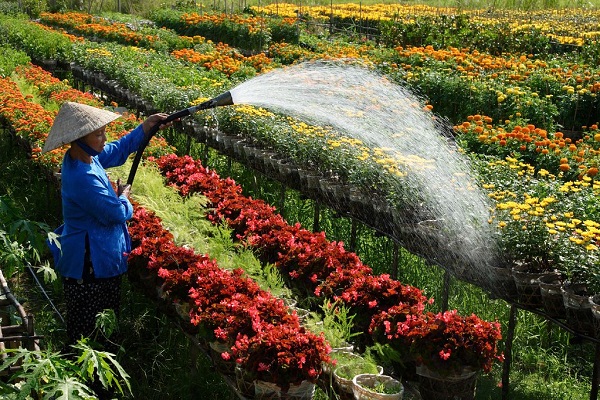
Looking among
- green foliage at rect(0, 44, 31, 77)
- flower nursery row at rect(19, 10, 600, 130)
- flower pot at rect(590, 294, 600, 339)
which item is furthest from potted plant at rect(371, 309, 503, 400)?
green foliage at rect(0, 44, 31, 77)

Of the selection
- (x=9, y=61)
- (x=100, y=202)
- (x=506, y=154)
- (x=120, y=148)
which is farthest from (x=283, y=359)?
(x=9, y=61)

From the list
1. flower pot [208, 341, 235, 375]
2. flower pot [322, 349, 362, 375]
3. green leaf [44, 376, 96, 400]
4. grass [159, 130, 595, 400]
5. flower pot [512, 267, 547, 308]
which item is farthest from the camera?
grass [159, 130, 595, 400]

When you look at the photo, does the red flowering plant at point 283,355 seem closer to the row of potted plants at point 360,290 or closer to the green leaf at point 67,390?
the row of potted plants at point 360,290

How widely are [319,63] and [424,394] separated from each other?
8.10 m

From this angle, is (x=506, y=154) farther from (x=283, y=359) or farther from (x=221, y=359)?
(x=283, y=359)

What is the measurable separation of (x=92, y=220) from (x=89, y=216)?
3 centimetres

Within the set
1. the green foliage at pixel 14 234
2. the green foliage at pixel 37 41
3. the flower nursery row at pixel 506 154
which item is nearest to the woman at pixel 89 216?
the green foliage at pixel 14 234

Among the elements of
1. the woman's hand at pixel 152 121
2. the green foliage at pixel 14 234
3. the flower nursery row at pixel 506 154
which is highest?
the woman's hand at pixel 152 121

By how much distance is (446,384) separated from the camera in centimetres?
354

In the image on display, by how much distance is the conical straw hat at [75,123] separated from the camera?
4.04 m

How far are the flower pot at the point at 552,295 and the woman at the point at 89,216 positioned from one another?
227 centimetres

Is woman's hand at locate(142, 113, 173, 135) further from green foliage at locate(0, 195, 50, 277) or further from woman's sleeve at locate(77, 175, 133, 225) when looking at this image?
green foliage at locate(0, 195, 50, 277)

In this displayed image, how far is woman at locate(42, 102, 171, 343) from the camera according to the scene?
410 centimetres

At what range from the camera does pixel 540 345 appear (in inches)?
208
